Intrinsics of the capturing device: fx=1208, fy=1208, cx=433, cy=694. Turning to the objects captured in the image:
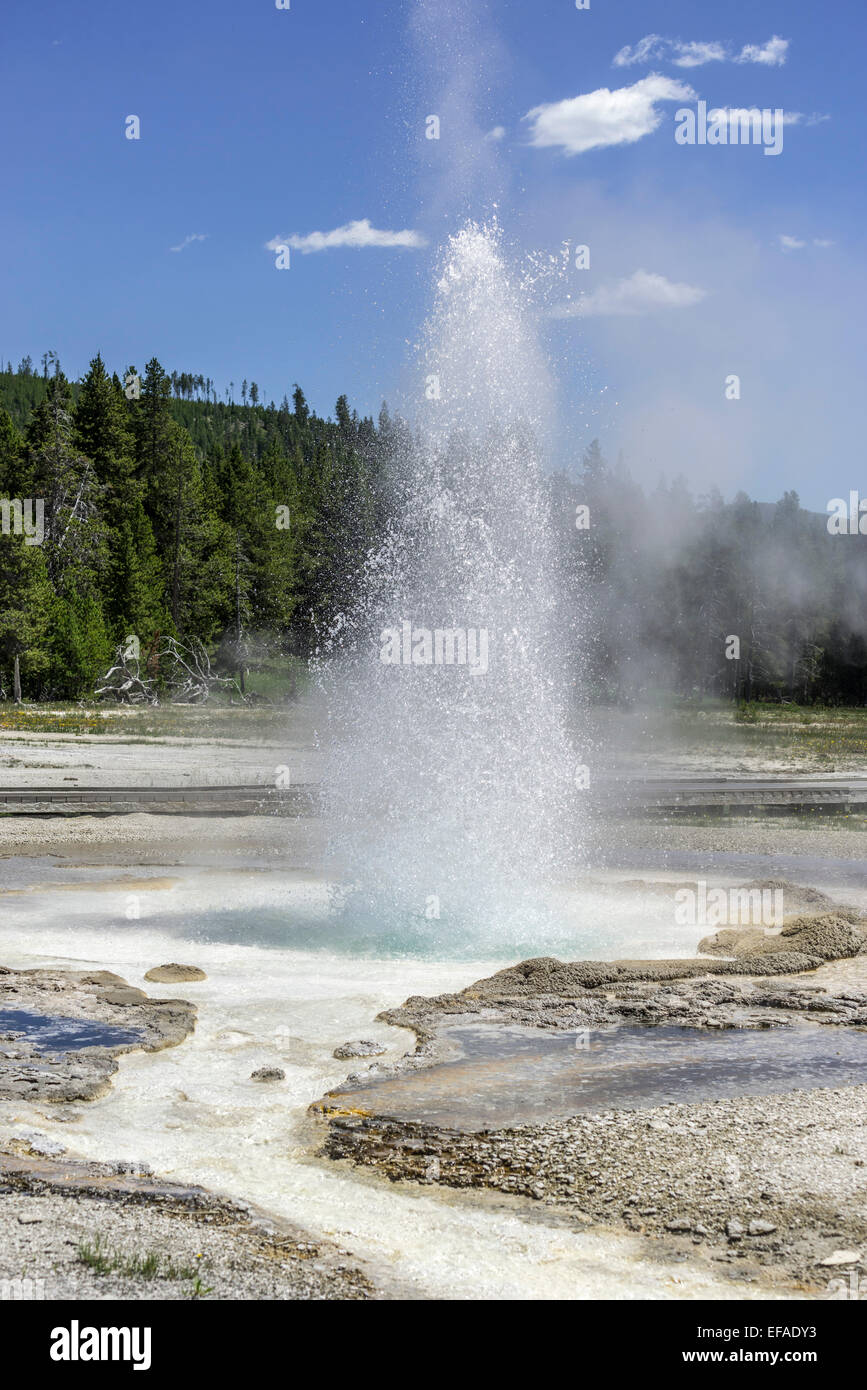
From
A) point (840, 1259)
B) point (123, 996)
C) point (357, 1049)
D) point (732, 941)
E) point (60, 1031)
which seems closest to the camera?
point (840, 1259)

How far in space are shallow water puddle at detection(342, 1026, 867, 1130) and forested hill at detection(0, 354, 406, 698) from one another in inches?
1403

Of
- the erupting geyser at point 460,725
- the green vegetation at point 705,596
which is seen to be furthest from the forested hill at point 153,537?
the erupting geyser at point 460,725

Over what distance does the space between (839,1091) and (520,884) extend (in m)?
5.94

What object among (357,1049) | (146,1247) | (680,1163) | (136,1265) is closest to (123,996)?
(357,1049)

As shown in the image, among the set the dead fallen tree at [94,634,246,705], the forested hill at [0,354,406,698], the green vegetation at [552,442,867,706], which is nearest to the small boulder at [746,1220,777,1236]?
the forested hill at [0,354,406,698]

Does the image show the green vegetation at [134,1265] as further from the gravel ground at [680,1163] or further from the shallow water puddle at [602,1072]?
the shallow water puddle at [602,1072]

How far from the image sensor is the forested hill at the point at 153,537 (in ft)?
148

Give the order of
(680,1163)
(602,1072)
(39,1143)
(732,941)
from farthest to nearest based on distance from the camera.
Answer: (732,941) → (602,1072) → (39,1143) → (680,1163)

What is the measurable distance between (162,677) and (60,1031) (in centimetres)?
4201

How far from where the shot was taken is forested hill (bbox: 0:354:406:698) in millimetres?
45219

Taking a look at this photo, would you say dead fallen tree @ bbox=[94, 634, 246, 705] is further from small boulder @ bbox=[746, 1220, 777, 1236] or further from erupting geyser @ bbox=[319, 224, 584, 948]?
small boulder @ bbox=[746, 1220, 777, 1236]

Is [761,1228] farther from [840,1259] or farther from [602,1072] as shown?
[602,1072]

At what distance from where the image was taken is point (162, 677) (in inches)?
1944
